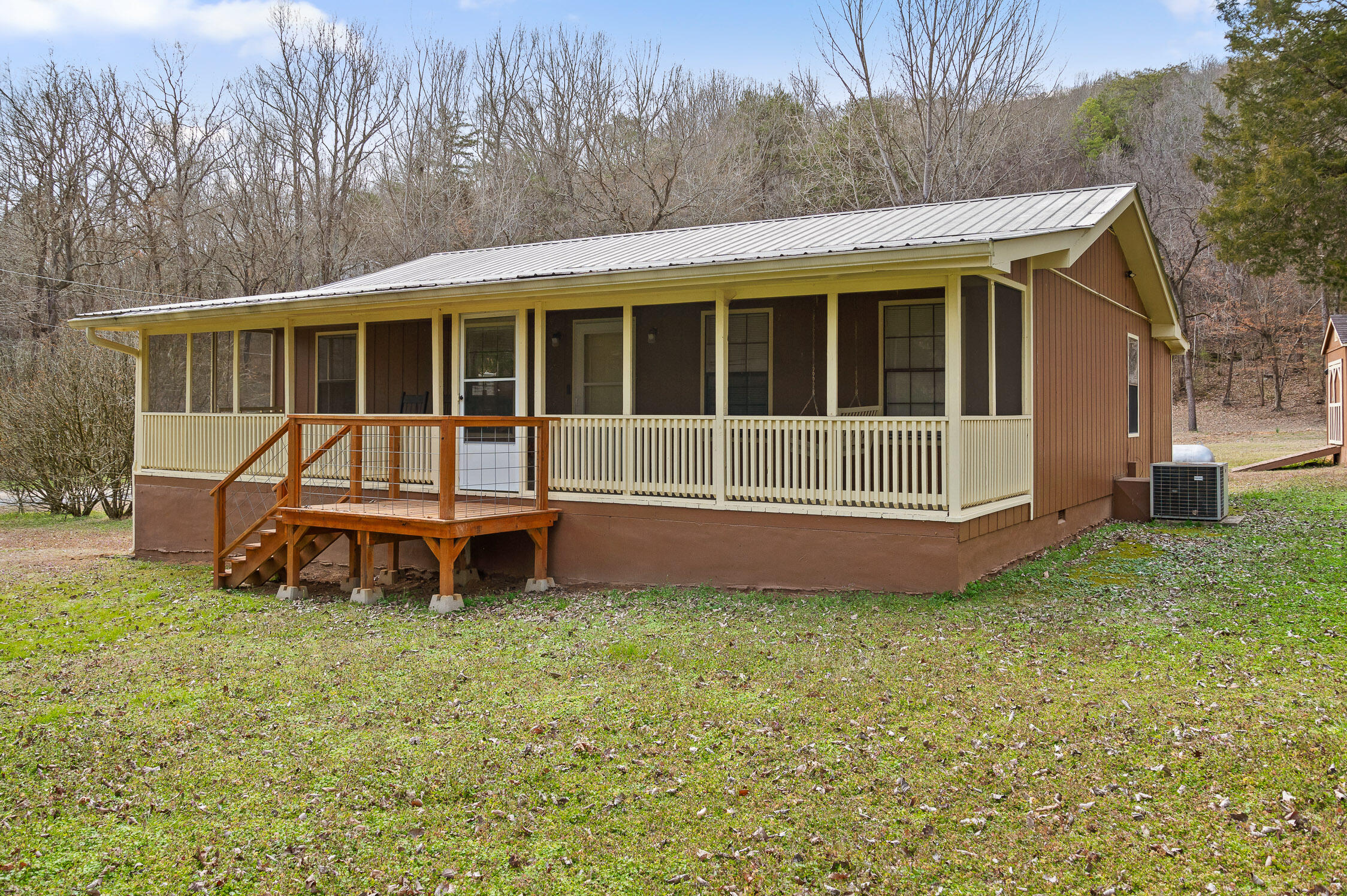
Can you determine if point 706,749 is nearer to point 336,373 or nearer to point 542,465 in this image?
point 542,465

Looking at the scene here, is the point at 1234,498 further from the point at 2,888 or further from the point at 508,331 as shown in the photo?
the point at 2,888

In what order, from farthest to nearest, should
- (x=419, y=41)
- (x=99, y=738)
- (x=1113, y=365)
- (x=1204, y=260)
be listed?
1. (x=1204, y=260)
2. (x=419, y=41)
3. (x=1113, y=365)
4. (x=99, y=738)

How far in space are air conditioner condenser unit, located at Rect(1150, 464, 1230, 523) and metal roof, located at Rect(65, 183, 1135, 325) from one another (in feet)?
12.6

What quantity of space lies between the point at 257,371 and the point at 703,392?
6.58 m

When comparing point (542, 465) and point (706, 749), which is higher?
point (542, 465)

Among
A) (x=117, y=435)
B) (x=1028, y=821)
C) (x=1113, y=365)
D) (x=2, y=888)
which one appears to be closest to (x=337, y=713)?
(x=2, y=888)

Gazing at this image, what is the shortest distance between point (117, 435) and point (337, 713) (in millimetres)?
16346

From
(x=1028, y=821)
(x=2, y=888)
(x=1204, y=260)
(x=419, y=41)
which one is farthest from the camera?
(x=1204, y=260)

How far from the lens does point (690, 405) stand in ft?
37.6

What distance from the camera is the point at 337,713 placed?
18.7ft

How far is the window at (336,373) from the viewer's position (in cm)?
1309

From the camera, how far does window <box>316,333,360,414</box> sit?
1309cm

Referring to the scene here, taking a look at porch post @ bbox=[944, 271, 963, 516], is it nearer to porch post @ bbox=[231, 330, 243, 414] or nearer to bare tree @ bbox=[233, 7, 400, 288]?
porch post @ bbox=[231, 330, 243, 414]

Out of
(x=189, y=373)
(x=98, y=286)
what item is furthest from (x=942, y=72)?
(x=98, y=286)
